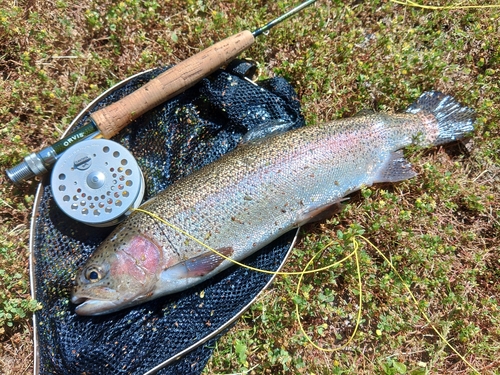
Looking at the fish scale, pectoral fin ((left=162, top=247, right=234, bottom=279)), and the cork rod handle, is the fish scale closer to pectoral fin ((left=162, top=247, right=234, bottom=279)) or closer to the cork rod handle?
pectoral fin ((left=162, top=247, right=234, bottom=279))

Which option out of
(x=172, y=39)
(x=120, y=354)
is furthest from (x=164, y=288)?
(x=172, y=39)

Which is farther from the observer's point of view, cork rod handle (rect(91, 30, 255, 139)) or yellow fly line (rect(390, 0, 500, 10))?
yellow fly line (rect(390, 0, 500, 10))

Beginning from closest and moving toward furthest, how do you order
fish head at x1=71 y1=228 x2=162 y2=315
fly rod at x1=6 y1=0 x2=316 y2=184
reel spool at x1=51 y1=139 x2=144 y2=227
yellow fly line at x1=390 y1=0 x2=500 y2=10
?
fish head at x1=71 y1=228 x2=162 y2=315
reel spool at x1=51 y1=139 x2=144 y2=227
fly rod at x1=6 y1=0 x2=316 y2=184
yellow fly line at x1=390 y1=0 x2=500 y2=10

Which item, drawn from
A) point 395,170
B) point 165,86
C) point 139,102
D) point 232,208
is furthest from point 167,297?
point 395,170

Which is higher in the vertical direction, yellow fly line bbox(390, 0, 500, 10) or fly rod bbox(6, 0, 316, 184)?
fly rod bbox(6, 0, 316, 184)

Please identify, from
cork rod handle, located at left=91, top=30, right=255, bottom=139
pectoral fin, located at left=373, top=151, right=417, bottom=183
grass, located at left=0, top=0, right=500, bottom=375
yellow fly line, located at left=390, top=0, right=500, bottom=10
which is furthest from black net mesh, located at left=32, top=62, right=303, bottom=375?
yellow fly line, located at left=390, top=0, right=500, bottom=10

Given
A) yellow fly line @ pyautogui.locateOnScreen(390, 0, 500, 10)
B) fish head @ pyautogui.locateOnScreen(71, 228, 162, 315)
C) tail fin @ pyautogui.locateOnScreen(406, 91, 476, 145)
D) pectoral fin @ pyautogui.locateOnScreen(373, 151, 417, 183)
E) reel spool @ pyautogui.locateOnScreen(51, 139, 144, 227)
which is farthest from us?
yellow fly line @ pyautogui.locateOnScreen(390, 0, 500, 10)

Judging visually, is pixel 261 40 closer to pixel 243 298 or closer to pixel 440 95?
pixel 440 95

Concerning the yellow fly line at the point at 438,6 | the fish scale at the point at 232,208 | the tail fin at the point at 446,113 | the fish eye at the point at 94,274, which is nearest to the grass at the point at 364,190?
the yellow fly line at the point at 438,6
